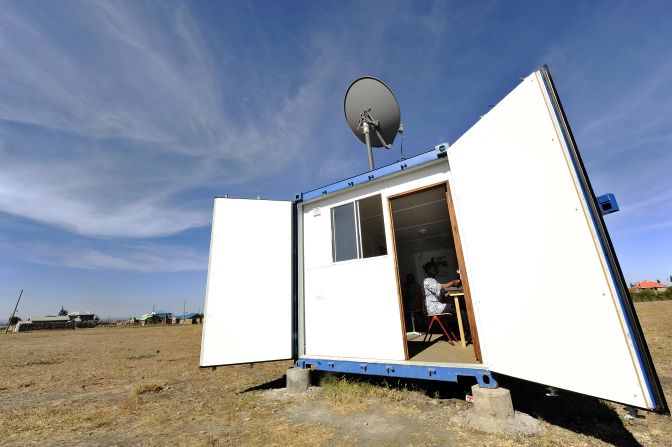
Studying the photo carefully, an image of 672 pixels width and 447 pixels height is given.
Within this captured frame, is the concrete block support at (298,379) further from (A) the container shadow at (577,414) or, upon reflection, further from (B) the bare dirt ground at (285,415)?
(A) the container shadow at (577,414)

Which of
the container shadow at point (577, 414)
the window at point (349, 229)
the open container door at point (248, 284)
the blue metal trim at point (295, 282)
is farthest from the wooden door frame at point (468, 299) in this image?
the open container door at point (248, 284)

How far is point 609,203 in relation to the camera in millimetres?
3189

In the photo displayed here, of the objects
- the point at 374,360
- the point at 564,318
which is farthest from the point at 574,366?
the point at 374,360

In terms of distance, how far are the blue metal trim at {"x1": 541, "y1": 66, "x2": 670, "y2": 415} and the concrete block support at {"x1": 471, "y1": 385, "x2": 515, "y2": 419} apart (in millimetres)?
1650

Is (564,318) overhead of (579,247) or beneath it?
beneath

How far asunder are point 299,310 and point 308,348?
2.68 feet

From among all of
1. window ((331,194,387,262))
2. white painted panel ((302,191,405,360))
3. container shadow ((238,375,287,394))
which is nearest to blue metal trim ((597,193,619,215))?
white painted panel ((302,191,405,360))

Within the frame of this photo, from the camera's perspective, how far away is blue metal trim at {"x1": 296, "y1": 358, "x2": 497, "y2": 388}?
3893 millimetres

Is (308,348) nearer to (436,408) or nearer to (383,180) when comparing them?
(436,408)

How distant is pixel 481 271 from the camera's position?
3918 mm

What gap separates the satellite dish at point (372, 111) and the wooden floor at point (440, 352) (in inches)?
181

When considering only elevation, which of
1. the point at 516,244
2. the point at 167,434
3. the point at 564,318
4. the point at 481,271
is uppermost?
the point at 516,244

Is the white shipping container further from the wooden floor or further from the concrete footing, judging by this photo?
the concrete footing

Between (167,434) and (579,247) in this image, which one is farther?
(167,434)
